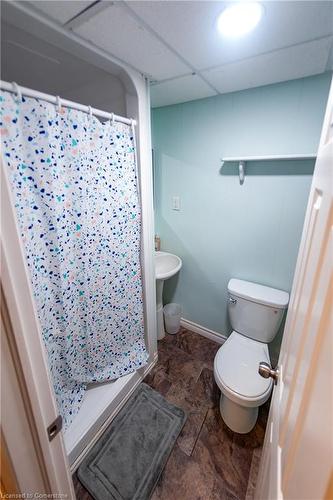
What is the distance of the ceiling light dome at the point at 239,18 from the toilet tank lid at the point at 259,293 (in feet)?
4.88

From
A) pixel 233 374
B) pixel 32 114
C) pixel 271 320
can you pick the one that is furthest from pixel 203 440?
pixel 32 114

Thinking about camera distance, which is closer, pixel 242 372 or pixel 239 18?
pixel 239 18

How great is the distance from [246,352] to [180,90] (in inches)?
76.5

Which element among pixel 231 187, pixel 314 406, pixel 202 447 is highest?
pixel 231 187

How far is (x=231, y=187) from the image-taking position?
1711 millimetres

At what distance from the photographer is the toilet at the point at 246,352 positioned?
1.30 meters

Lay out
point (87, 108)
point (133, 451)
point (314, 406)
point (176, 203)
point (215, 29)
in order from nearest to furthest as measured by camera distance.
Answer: point (314, 406), point (215, 29), point (87, 108), point (133, 451), point (176, 203)

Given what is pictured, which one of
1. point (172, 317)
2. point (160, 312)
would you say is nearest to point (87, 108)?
point (160, 312)

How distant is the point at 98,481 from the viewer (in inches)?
46.6

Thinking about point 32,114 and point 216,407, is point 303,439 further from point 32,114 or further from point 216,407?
point 216,407

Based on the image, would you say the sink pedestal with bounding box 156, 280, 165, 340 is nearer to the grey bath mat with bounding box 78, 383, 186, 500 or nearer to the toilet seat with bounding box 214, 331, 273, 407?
the grey bath mat with bounding box 78, 383, 186, 500

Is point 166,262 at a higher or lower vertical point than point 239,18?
lower

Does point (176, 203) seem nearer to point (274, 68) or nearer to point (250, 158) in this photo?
point (250, 158)

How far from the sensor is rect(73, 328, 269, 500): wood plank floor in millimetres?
1162
